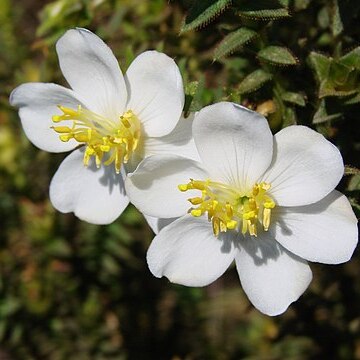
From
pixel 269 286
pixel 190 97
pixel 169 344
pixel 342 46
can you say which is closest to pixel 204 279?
pixel 269 286

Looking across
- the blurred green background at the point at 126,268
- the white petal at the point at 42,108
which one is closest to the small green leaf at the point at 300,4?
the blurred green background at the point at 126,268

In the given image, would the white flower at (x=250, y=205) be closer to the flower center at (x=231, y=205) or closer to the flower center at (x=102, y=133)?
the flower center at (x=231, y=205)

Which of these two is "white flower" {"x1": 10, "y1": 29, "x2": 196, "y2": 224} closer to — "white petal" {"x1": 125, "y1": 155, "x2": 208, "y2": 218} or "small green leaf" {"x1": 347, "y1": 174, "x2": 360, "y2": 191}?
"white petal" {"x1": 125, "y1": 155, "x2": 208, "y2": 218}

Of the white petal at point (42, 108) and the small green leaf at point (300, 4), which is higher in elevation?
the small green leaf at point (300, 4)

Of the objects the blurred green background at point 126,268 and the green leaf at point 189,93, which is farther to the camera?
the blurred green background at point 126,268

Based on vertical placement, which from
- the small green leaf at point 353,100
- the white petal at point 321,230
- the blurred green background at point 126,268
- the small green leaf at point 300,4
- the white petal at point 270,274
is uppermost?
the small green leaf at point 300,4

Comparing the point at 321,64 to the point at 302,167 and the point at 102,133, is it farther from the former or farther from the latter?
the point at 102,133

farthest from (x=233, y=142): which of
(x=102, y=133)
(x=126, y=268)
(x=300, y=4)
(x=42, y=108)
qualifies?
(x=126, y=268)

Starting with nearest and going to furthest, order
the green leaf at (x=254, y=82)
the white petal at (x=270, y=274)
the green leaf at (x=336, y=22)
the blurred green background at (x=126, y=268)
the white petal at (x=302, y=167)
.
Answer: the white petal at (x=302, y=167) < the white petal at (x=270, y=274) < the green leaf at (x=254, y=82) < the green leaf at (x=336, y=22) < the blurred green background at (x=126, y=268)
